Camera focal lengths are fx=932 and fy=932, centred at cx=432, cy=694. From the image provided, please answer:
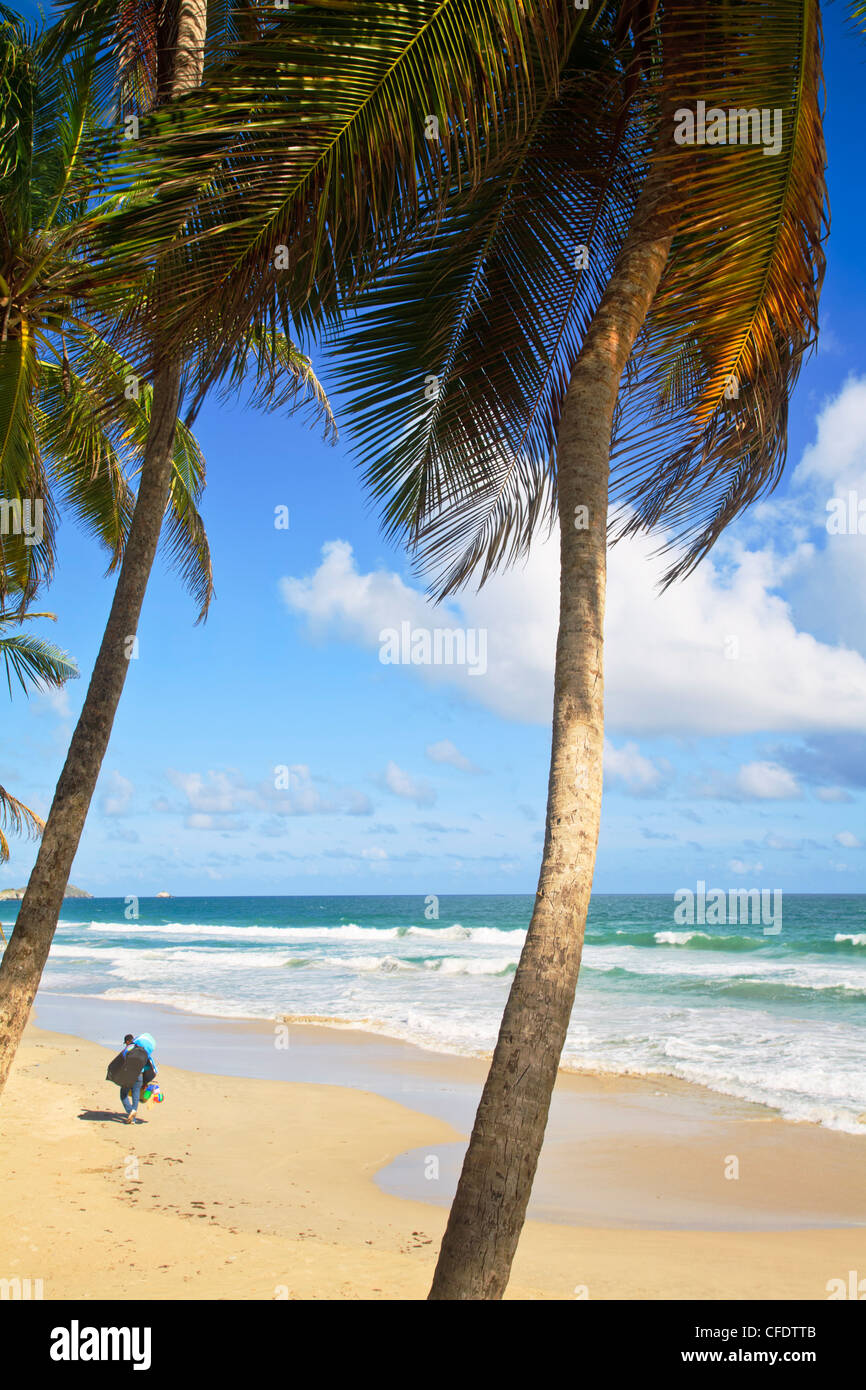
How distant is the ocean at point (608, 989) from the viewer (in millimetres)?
12977

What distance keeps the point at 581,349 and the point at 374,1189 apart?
7.10m

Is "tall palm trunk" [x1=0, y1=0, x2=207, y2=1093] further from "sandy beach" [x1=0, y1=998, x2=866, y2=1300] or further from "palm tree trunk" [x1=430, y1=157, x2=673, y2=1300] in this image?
"palm tree trunk" [x1=430, y1=157, x2=673, y2=1300]

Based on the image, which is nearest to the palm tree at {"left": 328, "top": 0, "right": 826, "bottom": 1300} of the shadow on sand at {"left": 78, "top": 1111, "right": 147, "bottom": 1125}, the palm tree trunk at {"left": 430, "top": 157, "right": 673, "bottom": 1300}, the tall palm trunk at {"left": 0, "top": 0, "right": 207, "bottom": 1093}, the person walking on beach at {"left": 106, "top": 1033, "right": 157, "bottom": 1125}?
the palm tree trunk at {"left": 430, "top": 157, "right": 673, "bottom": 1300}

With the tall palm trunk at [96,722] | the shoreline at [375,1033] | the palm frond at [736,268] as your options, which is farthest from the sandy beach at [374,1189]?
the palm frond at [736,268]

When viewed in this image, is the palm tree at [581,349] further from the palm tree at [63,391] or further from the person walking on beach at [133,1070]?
the person walking on beach at [133,1070]

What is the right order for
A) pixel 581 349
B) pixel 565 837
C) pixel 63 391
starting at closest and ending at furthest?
pixel 565 837
pixel 581 349
pixel 63 391

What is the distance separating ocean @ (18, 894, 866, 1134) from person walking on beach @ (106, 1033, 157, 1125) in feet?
12.8

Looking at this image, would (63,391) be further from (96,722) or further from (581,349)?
(581,349)

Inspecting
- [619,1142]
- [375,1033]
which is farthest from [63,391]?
[375,1033]

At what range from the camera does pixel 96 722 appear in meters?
5.77

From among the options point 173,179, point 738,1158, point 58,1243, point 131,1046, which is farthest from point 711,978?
point 173,179

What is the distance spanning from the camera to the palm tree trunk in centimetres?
254

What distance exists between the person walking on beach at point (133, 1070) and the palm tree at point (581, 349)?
6.71 metres

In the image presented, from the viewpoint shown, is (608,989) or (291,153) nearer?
(291,153)
